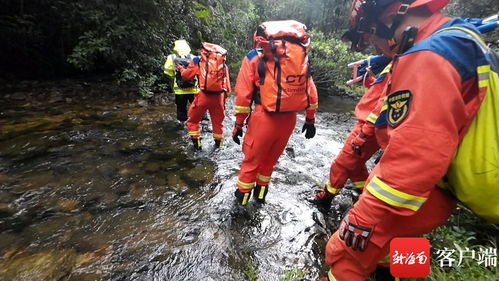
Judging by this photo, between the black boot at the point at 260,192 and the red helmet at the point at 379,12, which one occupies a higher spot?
the red helmet at the point at 379,12

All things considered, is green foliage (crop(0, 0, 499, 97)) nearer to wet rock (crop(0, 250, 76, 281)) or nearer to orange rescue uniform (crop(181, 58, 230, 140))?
orange rescue uniform (crop(181, 58, 230, 140))

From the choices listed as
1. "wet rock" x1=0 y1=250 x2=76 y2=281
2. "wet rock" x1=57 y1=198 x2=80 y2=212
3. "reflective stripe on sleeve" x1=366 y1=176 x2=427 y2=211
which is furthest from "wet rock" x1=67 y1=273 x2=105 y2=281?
"reflective stripe on sleeve" x1=366 y1=176 x2=427 y2=211

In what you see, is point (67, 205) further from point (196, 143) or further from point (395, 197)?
point (395, 197)

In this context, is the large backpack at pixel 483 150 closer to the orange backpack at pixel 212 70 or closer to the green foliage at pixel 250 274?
the green foliage at pixel 250 274

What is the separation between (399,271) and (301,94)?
2.08m

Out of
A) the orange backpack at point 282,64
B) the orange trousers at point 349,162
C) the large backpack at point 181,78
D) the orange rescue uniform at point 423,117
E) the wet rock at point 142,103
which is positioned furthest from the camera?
the wet rock at point 142,103

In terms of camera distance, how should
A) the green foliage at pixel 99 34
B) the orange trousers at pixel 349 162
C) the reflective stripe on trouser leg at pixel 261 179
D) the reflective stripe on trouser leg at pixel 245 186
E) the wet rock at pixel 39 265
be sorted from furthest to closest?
the green foliage at pixel 99 34
the reflective stripe on trouser leg at pixel 261 179
the reflective stripe on trouser leg at pixel 245 186
the orange trousers at pixel 349 162
the wet rock at pixel 39 265

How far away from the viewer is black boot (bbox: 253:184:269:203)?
382cm

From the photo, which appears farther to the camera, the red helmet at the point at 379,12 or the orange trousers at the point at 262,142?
the orange trousers at the point at 262,142

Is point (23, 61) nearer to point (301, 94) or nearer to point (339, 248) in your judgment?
point (301, 94)

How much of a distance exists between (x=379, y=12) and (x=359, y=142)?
1743 mm

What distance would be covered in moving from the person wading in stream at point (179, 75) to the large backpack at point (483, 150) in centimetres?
487

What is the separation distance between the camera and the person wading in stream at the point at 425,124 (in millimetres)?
1381

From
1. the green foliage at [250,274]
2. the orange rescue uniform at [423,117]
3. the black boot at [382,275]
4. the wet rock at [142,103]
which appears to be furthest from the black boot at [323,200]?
the wet rock at [142,103]
